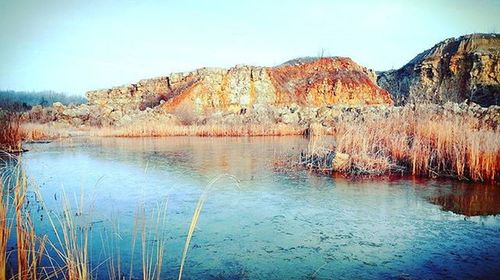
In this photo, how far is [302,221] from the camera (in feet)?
12.5

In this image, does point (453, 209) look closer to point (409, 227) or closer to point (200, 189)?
point (409, 227)

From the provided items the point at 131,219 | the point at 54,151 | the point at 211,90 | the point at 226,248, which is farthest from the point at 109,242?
the point at 211,90

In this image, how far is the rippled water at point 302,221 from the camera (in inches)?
108

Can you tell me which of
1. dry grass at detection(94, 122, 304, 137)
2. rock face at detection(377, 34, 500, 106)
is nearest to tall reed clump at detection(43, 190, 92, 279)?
dry grass at detection(94, 122, 304, 137)

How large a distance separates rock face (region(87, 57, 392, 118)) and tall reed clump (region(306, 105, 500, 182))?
15.6 meters

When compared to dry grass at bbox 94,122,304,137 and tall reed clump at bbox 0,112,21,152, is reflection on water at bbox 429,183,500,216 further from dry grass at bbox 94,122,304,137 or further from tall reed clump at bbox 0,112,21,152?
dry grass at bbox 94,122,304,137

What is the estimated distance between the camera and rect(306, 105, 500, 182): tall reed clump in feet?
18.6

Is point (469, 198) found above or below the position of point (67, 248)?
below

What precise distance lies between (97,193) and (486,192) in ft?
17.1

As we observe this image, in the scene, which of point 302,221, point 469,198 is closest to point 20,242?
point 302,221

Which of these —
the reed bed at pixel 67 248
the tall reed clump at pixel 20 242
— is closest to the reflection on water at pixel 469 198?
the reed bed at pixel 67 248

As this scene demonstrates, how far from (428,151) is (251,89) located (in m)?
20.1

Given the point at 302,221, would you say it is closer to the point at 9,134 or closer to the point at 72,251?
the point at 72,251

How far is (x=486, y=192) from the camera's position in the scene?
5.00 m
